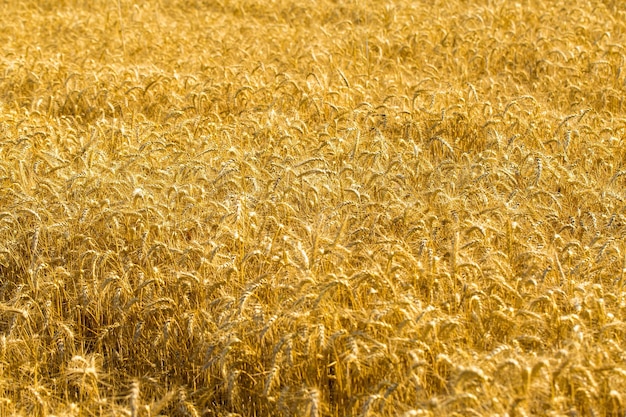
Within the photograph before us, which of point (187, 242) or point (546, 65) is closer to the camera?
point (187, 242)

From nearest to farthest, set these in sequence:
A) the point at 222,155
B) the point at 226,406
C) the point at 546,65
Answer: the point at 226,406, the point at 222,155, the point at 546,65

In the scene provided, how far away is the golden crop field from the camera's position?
2.66 meters

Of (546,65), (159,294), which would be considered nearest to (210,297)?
(159,294)

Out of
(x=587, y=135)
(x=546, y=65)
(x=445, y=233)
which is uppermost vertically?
(x=546, y=65)

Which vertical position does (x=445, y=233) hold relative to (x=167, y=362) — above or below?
above

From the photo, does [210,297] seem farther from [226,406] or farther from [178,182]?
[178,182]

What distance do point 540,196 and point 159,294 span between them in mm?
1911

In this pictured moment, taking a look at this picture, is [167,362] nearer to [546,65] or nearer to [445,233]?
[445,233]

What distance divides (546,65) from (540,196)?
2.74 metres

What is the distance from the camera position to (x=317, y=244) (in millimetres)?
3092

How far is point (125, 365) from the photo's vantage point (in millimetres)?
3213

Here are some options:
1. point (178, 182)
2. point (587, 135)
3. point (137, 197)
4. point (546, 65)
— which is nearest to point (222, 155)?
point (178, 182)

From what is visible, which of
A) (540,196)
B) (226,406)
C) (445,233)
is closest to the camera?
(226,406)

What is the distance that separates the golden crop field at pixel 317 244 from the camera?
2.66m
